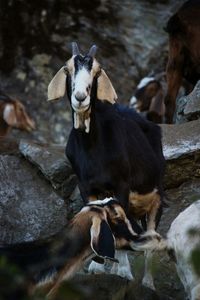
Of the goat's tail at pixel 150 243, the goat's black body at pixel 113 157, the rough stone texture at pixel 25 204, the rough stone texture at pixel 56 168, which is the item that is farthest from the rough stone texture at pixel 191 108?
the goat's tail at pixel 150 243

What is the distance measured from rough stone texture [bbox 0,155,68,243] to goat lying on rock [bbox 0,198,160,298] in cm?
216

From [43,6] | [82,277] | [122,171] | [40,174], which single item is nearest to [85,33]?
[43,6]

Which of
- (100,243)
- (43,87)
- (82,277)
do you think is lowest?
(43,87)

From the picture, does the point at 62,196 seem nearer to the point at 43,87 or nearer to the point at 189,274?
the point at 189,274

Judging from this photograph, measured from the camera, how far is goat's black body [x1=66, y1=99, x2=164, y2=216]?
6215 mm

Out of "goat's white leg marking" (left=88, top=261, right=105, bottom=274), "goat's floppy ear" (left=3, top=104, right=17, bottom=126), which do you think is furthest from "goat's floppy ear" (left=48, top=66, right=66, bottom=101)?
"goat's floppy ear" (left=3, top=104, right=17, bottom=126)

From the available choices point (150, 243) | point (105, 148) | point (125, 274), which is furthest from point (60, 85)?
point (150, 243)

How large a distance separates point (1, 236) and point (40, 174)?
36.7 inches

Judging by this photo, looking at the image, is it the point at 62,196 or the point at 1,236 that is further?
the point at 62,196

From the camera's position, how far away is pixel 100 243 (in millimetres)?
5008

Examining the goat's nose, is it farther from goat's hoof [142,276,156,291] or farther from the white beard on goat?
goat's hoof [142,276,156,291]

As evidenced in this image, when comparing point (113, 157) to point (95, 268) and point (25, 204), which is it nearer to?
point (95, 268)

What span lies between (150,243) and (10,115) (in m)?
7.06

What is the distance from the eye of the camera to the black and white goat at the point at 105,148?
623cm
